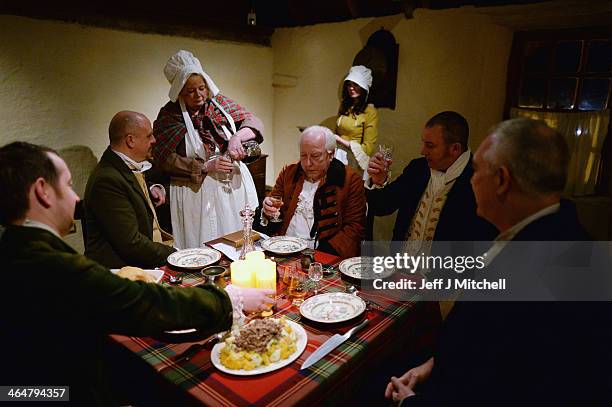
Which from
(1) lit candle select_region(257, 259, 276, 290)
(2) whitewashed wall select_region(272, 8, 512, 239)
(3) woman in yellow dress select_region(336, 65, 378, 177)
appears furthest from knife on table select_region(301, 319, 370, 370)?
(2) whitewashed wall select_region(272, 8, 512, 239)

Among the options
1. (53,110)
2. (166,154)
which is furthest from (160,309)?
(53,110)

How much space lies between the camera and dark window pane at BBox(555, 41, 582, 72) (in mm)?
3953

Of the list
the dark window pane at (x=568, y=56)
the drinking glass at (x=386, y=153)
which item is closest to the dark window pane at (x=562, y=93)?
the dark window pane at (x=568, y=56)

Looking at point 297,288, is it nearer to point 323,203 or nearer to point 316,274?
point 316,274

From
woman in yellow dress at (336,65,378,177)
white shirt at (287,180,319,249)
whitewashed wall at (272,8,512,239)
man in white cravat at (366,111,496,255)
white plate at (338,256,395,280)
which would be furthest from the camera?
woman in yellow dress at (336,65,378,177)

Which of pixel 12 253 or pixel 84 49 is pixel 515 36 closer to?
pixel 84 49

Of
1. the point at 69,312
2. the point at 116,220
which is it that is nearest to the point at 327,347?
the point at 69,312

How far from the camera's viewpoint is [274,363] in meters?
1.43

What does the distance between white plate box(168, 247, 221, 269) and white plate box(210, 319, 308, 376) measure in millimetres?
781

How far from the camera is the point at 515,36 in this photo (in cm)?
414

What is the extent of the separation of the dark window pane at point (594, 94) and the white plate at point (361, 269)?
319 cm

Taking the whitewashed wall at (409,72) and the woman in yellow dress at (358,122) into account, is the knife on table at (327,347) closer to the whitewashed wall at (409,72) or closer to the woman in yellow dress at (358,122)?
the woman in yellow dress at (358,122)

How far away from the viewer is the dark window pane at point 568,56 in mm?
3953

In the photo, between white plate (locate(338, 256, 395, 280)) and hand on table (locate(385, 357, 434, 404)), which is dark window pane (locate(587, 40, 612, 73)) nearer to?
white plate (locate(338, 256, 395, 280))
